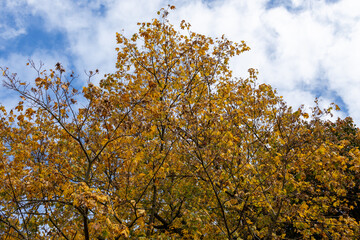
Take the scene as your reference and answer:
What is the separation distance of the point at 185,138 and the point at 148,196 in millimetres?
3510

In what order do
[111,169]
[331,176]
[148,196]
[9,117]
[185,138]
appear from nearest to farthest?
1. [111,169]
2. [185,138]
3. [331,176]
4. [148,196]
5. [9,117]

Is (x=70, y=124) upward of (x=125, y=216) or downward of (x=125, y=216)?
upward

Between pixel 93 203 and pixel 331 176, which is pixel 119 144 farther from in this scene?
pixel 331 176

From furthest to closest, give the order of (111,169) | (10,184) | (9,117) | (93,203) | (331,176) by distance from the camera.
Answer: (9,117), (331,176), (111,169), (10,184), (93,203)

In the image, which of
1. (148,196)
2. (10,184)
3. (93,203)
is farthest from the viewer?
(148,196)

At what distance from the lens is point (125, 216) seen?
9258 mm

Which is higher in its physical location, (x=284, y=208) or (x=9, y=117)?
(x=9, y=117)

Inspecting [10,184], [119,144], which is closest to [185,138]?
[119,144]

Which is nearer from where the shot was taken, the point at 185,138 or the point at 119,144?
the point at 119,144

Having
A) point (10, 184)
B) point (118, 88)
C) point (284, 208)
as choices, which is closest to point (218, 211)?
point (284, 208)

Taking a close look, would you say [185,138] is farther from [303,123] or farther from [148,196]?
[303,123]

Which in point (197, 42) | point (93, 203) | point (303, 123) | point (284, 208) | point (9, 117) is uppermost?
point (197, 42)

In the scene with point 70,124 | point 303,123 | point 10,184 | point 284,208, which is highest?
point 303,123

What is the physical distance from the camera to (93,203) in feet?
14.2
